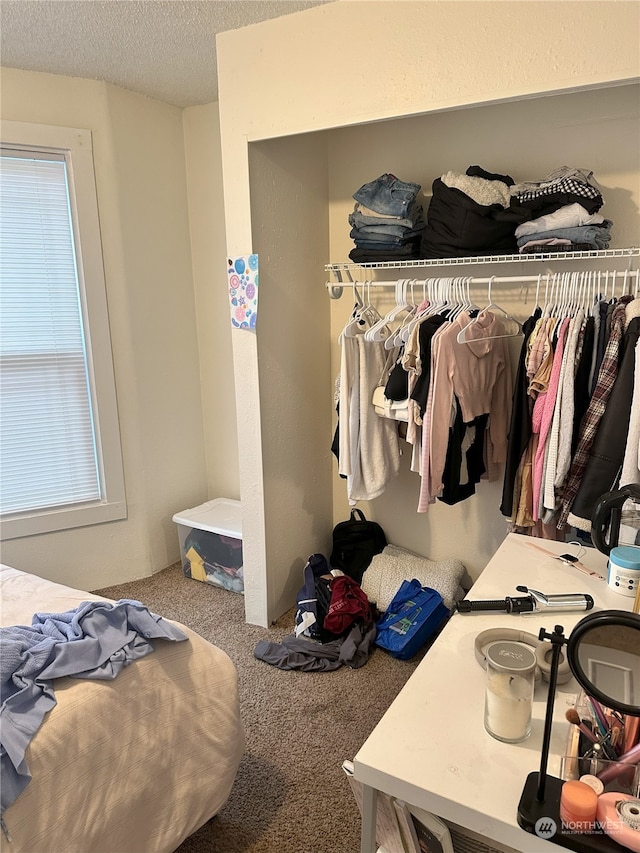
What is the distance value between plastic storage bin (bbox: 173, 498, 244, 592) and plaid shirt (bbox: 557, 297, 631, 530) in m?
1.65

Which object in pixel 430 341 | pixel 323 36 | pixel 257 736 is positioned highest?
pixel 323 36

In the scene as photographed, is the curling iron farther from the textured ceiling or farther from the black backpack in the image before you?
the textured ceiling

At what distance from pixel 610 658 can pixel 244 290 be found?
A: 2037 millimetres

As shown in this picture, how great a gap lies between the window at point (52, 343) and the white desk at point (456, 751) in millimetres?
2323

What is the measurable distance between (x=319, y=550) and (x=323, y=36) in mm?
2293

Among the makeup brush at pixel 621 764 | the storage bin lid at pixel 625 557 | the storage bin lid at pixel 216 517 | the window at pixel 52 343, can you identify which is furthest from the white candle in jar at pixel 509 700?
the window at pixel 52 343

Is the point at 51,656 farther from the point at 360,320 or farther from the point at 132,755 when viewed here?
the point at 360,320

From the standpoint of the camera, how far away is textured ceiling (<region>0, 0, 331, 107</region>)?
214 cm

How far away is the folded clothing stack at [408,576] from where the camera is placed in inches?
107

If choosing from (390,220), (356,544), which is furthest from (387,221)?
(356,544)

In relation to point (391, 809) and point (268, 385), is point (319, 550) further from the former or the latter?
point (391, 809)

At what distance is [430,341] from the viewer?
7.22 feet

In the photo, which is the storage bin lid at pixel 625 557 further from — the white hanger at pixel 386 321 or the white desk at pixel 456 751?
the white hanger at pixel 386 321

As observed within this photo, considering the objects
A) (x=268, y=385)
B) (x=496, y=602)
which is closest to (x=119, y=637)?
(x=496, y=602)
